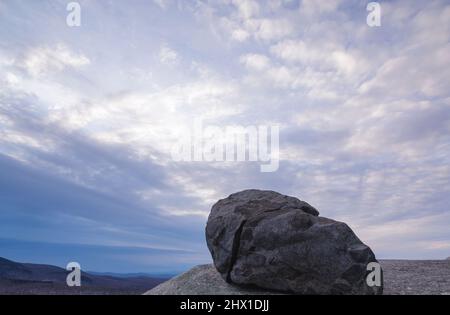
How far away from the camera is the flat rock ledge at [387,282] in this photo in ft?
50.3

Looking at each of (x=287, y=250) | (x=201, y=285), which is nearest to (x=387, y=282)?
(x=287, y=250)

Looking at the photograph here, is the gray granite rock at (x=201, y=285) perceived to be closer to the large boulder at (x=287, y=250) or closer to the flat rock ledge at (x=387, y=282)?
the flat rock ledge at (x=387, y=282)

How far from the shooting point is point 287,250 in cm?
1388

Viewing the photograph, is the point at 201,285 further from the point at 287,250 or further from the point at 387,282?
the point at 387,282

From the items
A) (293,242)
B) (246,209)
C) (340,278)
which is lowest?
(340,278)

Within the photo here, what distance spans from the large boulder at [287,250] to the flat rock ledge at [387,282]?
57 centimetres

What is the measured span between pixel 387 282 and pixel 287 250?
6.27 meters

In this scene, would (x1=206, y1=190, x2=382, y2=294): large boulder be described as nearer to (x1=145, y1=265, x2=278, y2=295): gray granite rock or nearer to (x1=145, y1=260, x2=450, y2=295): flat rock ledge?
(x1=145, y1=265, x2=278, y2=295): gray granite rock

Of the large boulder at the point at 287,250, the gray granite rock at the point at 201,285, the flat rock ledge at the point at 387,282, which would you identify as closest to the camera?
the large boulder at the point at 287,250

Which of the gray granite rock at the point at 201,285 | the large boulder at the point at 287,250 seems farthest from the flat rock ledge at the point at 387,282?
the large boulder at the point at 287,250
